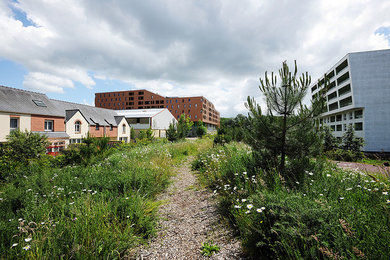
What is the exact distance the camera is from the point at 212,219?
3451 millimetres

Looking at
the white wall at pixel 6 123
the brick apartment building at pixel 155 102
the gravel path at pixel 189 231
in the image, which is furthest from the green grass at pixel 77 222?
the brick apartment building at pixel 155 102

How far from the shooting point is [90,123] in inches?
1080

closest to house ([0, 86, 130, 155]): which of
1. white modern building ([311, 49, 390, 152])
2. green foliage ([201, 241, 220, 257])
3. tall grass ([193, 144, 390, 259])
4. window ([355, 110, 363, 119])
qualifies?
green foliage ([201, 241, 220, 257])

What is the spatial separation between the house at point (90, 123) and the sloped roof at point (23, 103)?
2.42m

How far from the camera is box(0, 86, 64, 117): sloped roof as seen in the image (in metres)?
17.8

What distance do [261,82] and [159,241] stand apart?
4652mm

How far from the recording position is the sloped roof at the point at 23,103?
1782 centimetres

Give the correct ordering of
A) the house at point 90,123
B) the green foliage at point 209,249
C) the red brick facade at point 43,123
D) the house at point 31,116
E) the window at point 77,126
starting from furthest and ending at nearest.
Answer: the window at point 77,126 < the house at point 90,123 < the red brick facade at point 43,123 < the house at point 31,116 < the green foliage at point 209,249

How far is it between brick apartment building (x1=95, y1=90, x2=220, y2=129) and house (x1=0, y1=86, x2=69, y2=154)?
43.0 m

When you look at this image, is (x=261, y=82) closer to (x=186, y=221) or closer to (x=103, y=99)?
(x=186, y=221)

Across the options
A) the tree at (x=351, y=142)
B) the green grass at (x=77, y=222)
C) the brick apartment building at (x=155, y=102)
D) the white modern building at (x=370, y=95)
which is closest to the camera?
the green grass at (x=77, y=222)

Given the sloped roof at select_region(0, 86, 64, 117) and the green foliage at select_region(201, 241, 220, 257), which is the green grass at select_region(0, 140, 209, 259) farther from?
the sloped roof at select_region(0, 86, 64, 117)

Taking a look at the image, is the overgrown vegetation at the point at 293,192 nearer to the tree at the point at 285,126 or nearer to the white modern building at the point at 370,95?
the tree at the point at 285,126

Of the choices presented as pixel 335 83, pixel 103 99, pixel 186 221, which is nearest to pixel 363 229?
pixel 186 221
